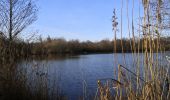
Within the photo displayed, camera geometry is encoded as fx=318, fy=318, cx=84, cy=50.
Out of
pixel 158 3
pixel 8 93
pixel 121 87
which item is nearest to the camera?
pixel 158 3

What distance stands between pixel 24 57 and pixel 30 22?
9861 millimetres

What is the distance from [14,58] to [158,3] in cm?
371

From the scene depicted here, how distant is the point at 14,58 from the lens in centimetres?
600

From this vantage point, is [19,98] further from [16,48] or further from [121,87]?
[121,87]

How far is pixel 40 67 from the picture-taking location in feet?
20.7

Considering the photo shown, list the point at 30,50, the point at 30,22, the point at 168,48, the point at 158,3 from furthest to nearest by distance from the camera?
1. the point at 30,22
2. the point at 30,50
3. the point at 168,48
4. the point at 158,3

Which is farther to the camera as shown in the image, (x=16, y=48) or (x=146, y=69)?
(x=16, y=48)

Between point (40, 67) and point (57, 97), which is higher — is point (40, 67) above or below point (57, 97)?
above

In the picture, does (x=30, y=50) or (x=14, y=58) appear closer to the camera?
(x=14, y=58)

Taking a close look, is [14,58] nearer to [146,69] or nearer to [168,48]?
[168,48]

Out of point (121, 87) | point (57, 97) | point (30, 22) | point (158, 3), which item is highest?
point (30, 22)

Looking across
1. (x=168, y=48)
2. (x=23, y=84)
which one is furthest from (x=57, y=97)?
(x=168, y=48)

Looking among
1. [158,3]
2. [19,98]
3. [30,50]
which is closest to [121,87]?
[158,3]

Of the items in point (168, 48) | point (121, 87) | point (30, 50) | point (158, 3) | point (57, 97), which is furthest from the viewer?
point (30, 50)
